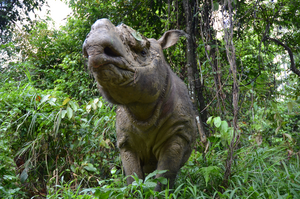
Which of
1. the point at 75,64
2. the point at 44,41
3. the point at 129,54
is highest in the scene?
the point at 44,41

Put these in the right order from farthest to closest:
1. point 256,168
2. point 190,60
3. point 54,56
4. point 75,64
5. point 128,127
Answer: point 54,56 < point 75,64 < point 190,60 < point 256,168 < point 128,127

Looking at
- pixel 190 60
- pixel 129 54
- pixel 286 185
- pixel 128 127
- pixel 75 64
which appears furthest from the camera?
pixel 75 64

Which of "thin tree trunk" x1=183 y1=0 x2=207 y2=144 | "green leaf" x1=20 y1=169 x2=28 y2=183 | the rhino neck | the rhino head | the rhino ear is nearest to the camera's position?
the rhino head

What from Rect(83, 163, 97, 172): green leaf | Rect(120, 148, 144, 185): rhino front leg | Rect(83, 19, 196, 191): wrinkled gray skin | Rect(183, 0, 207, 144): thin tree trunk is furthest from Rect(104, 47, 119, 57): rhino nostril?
Rect(183, 0, 207, 144): thin tree trunk

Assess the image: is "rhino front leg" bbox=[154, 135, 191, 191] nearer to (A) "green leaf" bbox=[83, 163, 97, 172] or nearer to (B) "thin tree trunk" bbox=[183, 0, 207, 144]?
(A) "green leaf" bbox=[83, 163, 97, 172]

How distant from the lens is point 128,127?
2.45 meters

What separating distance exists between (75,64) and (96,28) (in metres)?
5.08

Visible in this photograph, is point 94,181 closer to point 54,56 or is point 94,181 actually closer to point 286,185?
point 286,185

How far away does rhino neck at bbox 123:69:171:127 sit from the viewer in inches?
87.7

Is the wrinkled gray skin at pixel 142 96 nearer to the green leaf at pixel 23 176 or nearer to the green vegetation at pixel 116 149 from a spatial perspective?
the green vegetation at pixel 116 149

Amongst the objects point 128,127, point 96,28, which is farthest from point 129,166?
point 96,28

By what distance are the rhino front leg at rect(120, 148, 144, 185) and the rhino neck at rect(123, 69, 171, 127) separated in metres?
0.36

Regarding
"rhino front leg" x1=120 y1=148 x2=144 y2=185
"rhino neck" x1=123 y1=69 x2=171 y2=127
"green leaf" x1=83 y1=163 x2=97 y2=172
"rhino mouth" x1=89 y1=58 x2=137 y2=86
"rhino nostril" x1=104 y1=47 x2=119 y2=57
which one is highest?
"rhino nostril" x1=104 y1=47 x2=119 y2=57

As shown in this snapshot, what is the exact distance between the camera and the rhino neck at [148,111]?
7.31 ft
